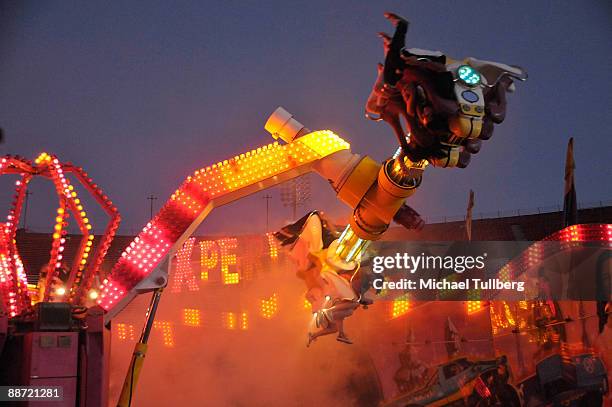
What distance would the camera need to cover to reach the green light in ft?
18.0

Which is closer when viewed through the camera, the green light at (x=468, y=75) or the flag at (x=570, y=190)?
the green light at (x=468, y=75)

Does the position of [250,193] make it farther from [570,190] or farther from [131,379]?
[570,190]

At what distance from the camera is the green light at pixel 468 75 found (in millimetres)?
5480

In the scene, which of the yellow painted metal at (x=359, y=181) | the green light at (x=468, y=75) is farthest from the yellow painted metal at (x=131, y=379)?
the green light at (x=468, y=75)

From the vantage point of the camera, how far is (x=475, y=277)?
13.1m

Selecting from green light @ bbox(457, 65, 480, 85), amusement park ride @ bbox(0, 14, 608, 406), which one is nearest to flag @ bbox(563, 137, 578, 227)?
amusement park ride @ bbox(0, 14, 608, 406)

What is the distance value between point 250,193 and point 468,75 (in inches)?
99.4

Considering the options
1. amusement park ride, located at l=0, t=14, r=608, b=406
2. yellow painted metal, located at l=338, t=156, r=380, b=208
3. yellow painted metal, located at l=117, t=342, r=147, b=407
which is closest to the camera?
amusement park ride, located at l=0, t=14, r=608, b=406

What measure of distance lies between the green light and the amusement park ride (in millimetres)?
15

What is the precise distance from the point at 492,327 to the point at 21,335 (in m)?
10.6

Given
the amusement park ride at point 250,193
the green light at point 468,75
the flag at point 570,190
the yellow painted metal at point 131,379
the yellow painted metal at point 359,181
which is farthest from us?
the flag at point 570,190

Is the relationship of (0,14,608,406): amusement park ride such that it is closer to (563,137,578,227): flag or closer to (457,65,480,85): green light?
(457,65,480,85): green light

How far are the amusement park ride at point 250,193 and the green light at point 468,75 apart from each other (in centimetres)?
1

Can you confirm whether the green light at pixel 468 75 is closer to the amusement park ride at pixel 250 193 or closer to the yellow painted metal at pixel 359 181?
the amusement park ride at pixel 250 193
